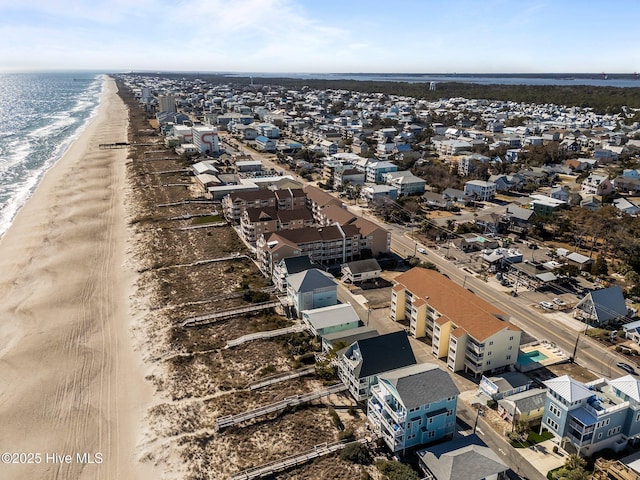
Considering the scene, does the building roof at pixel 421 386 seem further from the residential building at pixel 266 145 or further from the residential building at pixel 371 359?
the residential building at pixel 266 145

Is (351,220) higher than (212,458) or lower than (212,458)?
higher

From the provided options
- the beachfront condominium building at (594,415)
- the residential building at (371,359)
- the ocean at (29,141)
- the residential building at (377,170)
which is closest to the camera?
the beachfront condominium building at (594,415)

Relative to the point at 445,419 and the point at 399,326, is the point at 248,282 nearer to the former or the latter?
the point at 399,326

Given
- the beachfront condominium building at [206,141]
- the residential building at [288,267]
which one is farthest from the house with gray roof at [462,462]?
the beachfront condominium building at [206,141]

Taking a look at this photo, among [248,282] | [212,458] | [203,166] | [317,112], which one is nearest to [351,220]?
[248,282]

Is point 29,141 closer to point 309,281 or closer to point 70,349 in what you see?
point 70,349

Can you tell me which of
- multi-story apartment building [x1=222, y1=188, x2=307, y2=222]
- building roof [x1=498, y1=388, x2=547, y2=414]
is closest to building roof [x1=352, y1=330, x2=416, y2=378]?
building roof [x1=498, y1=388, x2=547, y2=414]

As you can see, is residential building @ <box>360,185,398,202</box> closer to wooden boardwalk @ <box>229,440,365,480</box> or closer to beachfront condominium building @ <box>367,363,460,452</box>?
beachfront condominium building @ <box>367,363,460,452</box>

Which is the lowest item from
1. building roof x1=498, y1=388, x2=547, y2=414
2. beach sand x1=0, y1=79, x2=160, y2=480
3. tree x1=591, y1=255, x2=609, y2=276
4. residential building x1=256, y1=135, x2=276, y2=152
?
beach sand x1=0, y1=79, x2=160, y2=480
